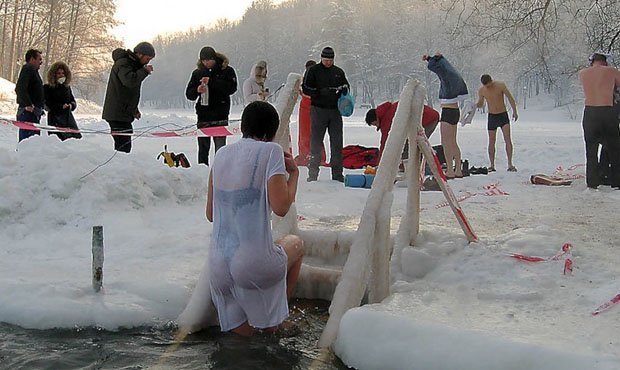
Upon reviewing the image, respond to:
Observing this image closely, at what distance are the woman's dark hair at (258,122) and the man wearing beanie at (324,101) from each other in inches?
210

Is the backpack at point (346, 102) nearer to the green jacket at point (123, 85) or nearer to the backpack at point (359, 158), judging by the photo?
the backpack at point (359, 158)

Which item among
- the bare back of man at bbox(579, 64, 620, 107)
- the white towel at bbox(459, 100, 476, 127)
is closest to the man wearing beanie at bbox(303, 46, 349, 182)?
the bare back of man at bbox(579, 64, 620, 107)

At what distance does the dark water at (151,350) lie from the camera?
11.5ft

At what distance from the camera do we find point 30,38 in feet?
156

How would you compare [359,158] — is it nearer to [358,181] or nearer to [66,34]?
[358,181]

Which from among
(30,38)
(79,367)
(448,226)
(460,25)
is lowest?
(79,367)

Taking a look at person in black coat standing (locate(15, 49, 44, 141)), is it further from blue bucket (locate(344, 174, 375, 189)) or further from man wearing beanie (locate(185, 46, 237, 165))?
blue bucket (locate(344, 174, 375, 189))

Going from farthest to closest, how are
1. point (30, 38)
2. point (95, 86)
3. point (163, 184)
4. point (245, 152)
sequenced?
point (95, 86), point (30, 38), point (163, 184), point (245, 152)

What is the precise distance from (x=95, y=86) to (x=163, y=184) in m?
47.9

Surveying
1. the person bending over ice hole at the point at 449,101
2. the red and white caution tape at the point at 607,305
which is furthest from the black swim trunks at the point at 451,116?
the red and white caution tape at the point at 607,305

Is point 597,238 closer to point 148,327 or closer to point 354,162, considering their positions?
point 148,327

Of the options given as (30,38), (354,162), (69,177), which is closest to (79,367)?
(69,177)

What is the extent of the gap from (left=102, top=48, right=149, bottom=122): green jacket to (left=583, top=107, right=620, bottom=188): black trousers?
5852 millimetres

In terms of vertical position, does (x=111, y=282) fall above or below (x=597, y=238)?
below
